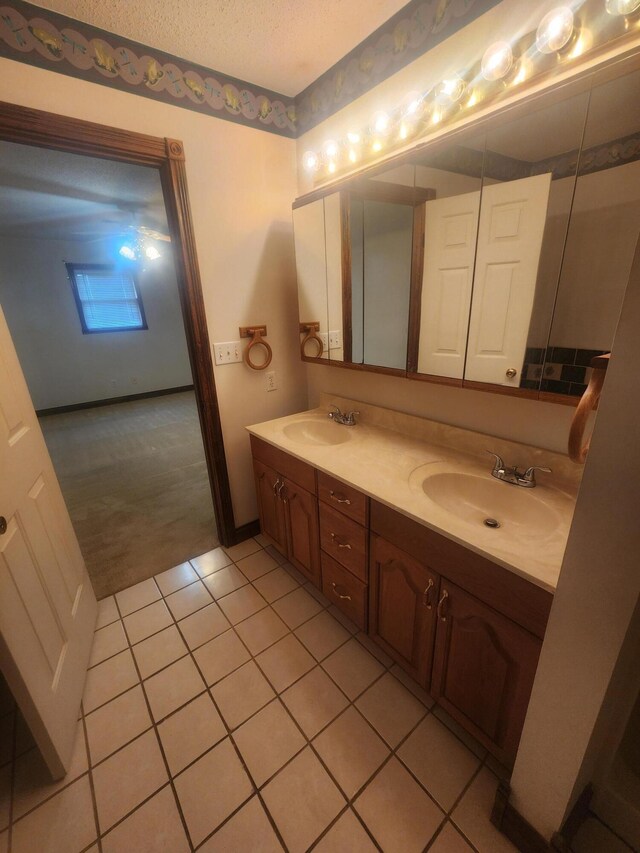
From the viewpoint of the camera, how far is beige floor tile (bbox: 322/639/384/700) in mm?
1307

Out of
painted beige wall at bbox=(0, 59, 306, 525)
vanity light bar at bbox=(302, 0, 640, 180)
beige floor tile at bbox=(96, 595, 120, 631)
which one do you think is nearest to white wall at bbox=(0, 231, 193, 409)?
painted beige wall at bbox=(0, 59, 306, 525)

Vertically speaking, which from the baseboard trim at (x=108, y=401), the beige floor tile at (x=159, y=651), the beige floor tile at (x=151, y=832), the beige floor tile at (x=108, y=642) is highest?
the baseboard trim at (x=108, y=401)

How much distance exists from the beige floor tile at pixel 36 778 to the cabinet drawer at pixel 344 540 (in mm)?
1063

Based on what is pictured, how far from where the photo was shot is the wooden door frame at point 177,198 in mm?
1221

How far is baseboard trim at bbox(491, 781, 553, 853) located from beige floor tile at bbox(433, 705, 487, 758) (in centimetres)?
15

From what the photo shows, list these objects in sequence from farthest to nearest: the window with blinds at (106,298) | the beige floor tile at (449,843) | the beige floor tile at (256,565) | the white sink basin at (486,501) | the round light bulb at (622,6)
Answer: the window with blinds at (106,298), the beige floor tile at (256,565), the white sink basin at (486,501), the beige floor tile at (449,843), the round light bulb at (622,6)

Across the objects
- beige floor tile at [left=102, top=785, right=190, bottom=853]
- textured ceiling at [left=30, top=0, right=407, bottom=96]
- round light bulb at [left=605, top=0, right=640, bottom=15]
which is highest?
textured ceiling at [left=30, top=0, right=407, bottom=96]

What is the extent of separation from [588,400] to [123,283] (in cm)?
604

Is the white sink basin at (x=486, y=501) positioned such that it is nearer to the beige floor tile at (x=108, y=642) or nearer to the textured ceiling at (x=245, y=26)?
the beige floor tile at (x=108, y=642)

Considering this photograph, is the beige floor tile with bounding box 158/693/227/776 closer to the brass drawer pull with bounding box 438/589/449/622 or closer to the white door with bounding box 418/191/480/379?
the brass drawer pull with bounding box 438/589/449/622

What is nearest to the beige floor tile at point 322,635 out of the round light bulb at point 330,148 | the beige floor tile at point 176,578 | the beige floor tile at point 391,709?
the beige floor tile at point 391,709

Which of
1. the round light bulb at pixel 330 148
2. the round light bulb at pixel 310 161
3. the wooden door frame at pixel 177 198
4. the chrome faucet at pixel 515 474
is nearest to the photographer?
the chrome faucet at pixel 515 474

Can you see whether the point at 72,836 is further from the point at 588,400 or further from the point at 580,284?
the point at 580,284

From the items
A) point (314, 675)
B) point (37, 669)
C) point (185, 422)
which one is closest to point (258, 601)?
point (314, 675)
